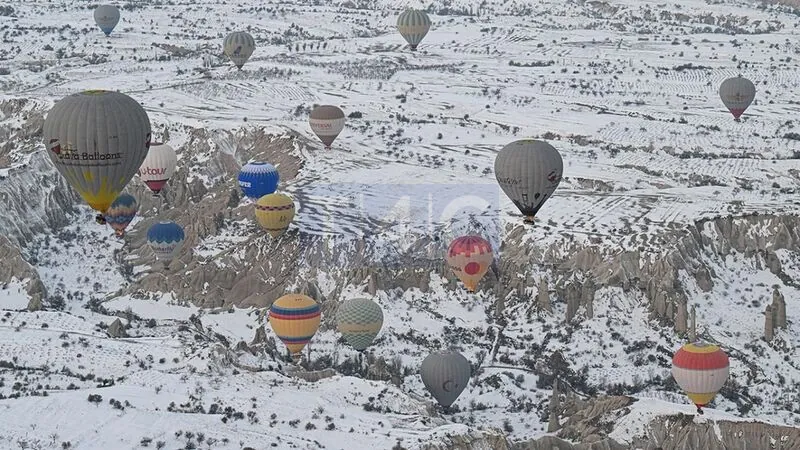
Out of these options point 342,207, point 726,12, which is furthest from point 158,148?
point 726,12

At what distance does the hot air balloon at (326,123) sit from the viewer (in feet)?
240

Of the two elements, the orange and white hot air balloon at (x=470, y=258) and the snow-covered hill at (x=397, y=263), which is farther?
the orange and white hot air balloon at (x=470, y=258)

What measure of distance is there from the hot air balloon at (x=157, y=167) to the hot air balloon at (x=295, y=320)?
12.5 metres

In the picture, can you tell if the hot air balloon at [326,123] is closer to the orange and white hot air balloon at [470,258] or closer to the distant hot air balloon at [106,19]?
the orange and white hot air balloon at [470,258]

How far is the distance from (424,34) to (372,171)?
120 ft

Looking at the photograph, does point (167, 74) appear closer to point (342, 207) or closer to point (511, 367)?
point (342, 207)

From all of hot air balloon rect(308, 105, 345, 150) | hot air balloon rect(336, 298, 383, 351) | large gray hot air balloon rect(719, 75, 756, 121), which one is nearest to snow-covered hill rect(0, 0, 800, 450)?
hot air balloon rect(336, 298, 383, 351)

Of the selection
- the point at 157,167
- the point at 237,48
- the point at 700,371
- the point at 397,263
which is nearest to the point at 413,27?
the point at 237,48

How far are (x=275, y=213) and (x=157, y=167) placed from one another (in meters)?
6.52

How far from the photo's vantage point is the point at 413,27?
105 m

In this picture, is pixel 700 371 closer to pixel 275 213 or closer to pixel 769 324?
pixel 769 324

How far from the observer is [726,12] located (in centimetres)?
13175

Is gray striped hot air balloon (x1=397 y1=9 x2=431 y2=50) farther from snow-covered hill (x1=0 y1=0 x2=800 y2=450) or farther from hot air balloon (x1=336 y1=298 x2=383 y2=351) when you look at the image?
hot air balloon (x1=336 y1=298 x2=383 y2=351)

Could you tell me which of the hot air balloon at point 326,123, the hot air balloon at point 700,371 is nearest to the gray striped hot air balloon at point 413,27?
the hot air balloon at point 326,123
